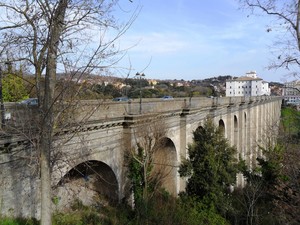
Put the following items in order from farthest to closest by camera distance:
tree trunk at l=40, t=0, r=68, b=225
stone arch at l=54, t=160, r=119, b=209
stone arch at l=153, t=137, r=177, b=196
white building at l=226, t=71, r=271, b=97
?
1. white building at l=226, t=71, r=271, b=97
2. stone arch at l=153, t=137, r=177, b=196
3. stone arch at l=54, t=160, r=119, b=209
4. tree trunk at l=40, t=0, r=68, b=225

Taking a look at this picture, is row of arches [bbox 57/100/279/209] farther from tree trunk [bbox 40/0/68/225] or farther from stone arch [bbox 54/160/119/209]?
tree trunk [bbox 40/0/68/225]

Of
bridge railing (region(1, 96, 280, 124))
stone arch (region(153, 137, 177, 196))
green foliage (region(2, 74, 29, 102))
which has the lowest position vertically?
stone arch (region(153, 137, 177, 196))

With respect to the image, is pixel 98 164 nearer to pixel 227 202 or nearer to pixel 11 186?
pixel 11 186

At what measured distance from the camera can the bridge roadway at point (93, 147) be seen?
8.05m

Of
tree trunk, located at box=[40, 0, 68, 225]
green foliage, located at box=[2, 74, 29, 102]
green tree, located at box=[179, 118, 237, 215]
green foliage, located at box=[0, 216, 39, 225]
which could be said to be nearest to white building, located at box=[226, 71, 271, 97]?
green tree, located at box=[179, 118, 237, 215]

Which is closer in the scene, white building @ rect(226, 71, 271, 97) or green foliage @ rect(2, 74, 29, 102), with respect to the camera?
green foliage @ rect(2, 74, 29, 102)

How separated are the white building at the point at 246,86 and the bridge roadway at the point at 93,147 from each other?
8447 centimetres

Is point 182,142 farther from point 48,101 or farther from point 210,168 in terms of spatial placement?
point 48,101

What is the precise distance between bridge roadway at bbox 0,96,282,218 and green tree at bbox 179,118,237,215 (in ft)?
6.31

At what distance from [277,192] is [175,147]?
599 cm

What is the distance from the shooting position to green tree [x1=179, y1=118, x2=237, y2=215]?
16.5 m

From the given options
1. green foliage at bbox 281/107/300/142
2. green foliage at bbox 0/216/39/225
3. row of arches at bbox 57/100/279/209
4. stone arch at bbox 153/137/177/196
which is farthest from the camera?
stone arch at bbox 153/137/177/196

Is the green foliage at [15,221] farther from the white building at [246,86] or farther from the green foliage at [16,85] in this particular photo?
the white building at [246,86]

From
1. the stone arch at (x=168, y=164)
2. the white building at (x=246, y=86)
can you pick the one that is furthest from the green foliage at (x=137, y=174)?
the white building at (x=246, y=86)
